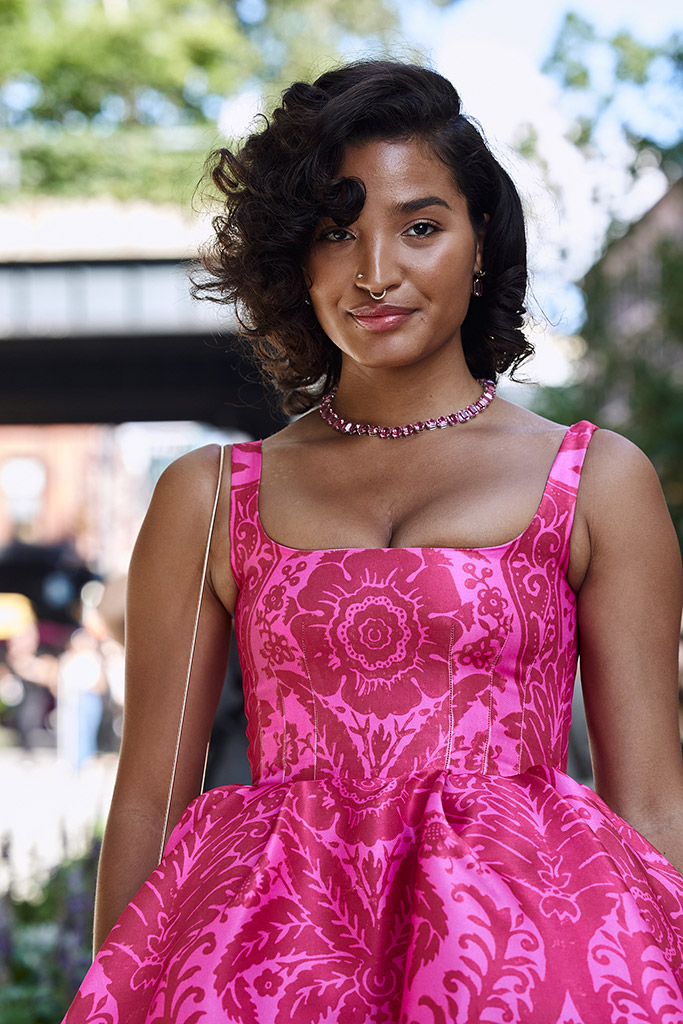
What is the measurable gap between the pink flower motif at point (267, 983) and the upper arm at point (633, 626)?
501 millimetres

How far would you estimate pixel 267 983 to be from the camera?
1.28 meters

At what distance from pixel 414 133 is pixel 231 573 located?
622 millimetres

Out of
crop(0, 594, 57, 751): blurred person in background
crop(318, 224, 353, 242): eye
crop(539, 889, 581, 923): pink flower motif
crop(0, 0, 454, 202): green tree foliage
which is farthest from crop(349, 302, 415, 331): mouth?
crop(0, 0, 454, 202): green tree foliage

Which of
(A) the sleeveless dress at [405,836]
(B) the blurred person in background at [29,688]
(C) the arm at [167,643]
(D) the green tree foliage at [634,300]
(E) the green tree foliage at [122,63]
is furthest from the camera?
(E) the green tree foliage at [122,63]

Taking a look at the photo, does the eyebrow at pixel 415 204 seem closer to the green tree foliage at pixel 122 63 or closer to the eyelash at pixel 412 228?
the eyelash at pixel 412 228

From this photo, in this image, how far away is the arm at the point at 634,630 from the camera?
1527 mm

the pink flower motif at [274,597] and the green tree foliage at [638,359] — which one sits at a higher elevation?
the green tree foliage at [638,359]

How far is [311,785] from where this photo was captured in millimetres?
1460

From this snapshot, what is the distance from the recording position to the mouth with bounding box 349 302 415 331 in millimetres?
1559

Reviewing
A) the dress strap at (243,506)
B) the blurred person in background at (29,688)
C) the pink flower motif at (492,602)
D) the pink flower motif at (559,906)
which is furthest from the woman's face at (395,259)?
the blurred person in background at (29,688)

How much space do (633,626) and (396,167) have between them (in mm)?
651

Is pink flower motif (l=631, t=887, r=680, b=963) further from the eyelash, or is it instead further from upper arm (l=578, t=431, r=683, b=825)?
the eyelash

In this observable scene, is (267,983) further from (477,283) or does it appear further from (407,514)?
(477,283)

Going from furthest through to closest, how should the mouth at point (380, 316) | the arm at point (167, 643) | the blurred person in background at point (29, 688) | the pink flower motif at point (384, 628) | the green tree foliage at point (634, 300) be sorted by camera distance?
the blurred person in background at point (29, 688)
the green tree foliage at point (634, 300)
the arm at point (167, 643)
the mouth at point (380, 316)
the pink flower motif at point (384, 628)
